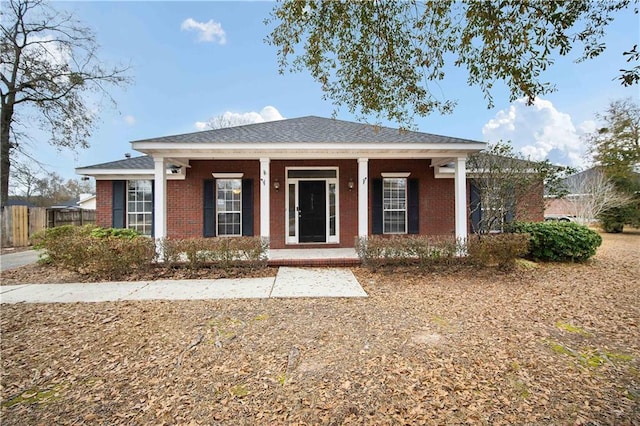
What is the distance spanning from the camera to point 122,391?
2.66m

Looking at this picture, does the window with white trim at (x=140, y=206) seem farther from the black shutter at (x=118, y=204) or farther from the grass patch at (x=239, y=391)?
the grass patch at (x=239, y=391)

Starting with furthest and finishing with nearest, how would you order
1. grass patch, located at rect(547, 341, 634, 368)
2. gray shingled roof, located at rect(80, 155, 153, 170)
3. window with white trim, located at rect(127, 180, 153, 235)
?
window with white trim, located at rect(127, 180, 153, 235), gray shingled roof, located at rect(80, 155, 153, 170), grass patch, located at rect(547, 341, 634, 368)

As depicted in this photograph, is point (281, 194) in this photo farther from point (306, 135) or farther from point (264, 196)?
point (306, 135)

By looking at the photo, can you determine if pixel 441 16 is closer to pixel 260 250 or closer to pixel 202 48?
pixel 260 250

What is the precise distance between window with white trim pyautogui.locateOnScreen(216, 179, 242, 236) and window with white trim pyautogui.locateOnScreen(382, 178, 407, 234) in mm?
4779

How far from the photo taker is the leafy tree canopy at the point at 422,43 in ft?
12.0

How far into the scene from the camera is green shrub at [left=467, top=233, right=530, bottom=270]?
6.65 metres

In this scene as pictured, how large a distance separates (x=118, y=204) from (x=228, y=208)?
3.90 metres

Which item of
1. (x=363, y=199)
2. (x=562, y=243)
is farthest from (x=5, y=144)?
(x=562, y=243)

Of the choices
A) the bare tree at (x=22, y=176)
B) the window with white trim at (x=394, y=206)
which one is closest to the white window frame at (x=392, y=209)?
the window with white trim at (x=394, y=206)

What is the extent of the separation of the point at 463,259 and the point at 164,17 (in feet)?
39.2

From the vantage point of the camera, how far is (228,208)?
9.78m

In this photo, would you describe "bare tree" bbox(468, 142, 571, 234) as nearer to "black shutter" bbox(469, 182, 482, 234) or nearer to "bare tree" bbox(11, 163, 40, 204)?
"black shutter" bbox(469, 182, 482, 234)

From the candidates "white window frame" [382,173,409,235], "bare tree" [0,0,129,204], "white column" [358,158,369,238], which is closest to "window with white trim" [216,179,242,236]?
"white column" [358,158,369,238]
